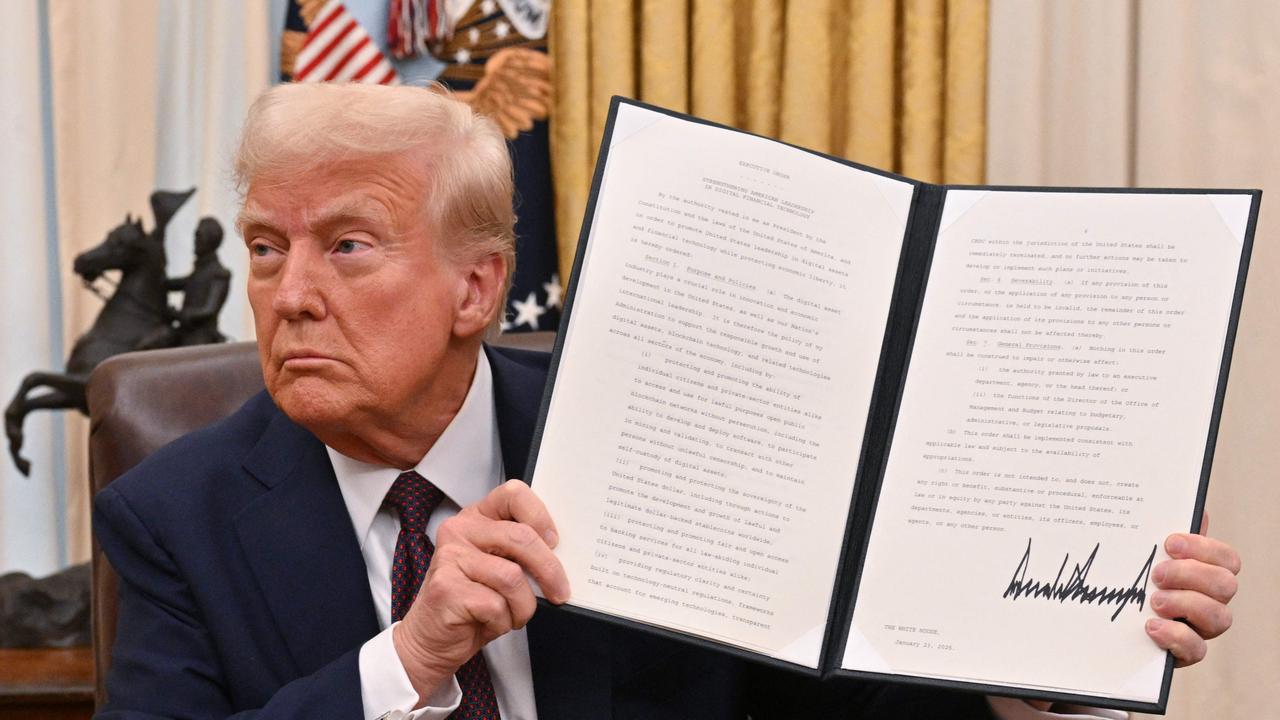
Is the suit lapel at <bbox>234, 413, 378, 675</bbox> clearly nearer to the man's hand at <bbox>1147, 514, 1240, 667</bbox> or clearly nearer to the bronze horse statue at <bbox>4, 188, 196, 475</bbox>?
the man's hand at <bbox>1147, 514, 1240, 667</bbox>

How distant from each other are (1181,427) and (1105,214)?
0.24 metres

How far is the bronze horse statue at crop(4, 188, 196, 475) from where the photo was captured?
2.68 metres

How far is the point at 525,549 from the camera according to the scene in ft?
4.24

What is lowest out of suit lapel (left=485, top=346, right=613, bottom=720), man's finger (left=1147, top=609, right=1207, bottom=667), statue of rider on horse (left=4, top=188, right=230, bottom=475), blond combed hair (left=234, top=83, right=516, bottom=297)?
suit lapel (left=485, top=346, right=613, bottom=720)

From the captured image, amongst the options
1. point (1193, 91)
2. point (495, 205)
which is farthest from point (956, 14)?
point (495, 205)

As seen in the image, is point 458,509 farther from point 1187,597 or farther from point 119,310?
point 119,310

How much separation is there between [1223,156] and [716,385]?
61.0 inches

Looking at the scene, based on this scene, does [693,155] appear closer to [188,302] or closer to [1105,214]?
[1105,214]

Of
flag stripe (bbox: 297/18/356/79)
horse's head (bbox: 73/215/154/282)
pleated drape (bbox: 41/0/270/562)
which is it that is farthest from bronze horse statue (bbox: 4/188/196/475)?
flag stripe (bbox: 297/18/356/79)

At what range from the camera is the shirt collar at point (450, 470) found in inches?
63.6

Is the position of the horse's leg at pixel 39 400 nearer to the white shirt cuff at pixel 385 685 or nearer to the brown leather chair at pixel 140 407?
the brown leather chair at pixel 140 407

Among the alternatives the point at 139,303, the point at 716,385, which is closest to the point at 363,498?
the point at 716,385

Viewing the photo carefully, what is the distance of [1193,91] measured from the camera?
2484 mm
